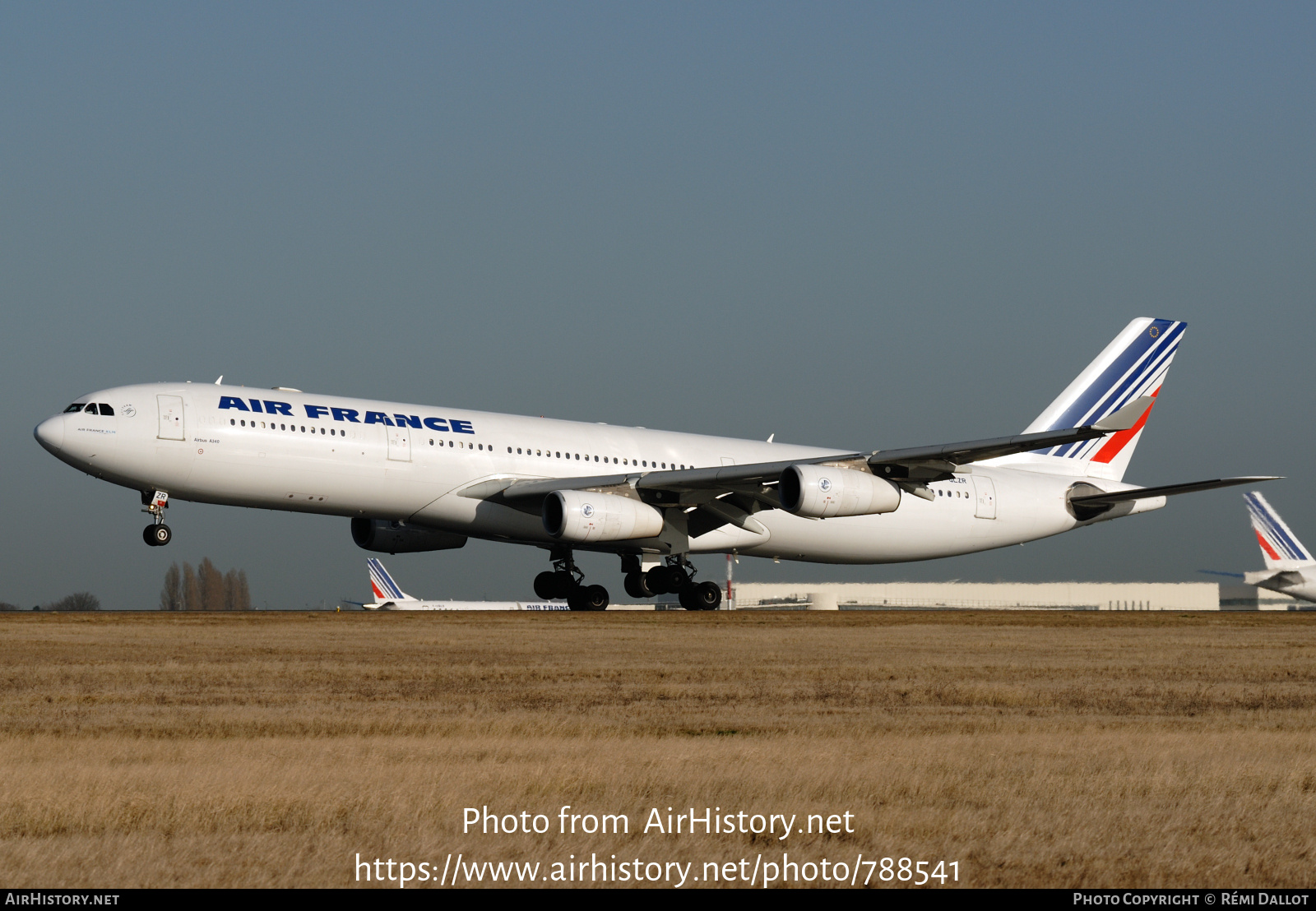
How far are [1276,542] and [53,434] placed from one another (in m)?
56.8

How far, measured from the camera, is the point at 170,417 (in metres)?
34.8

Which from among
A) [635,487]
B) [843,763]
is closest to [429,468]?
[635,487]

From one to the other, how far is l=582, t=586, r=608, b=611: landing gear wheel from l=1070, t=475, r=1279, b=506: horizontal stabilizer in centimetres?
1669

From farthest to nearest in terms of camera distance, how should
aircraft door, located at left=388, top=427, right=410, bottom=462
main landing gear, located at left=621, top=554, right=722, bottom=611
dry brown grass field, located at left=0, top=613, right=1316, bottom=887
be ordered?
1. main landing gear, located at left=621, top=554, right=722, bottom=611
2. aircraft door, located at left=388, top=427, right=410, bottom=462
3. dry brown grass field, located at left=0, top=613, right=1316, bottom=887

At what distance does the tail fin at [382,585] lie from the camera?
85.9m

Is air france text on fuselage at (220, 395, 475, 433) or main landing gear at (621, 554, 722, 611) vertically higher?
air france text on fuselage at (220, 395, 475, 433)

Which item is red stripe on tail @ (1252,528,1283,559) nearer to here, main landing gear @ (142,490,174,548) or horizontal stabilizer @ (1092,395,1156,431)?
horizontal stabilizer @ (1092,395,1156,431)

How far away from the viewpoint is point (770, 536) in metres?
43.4

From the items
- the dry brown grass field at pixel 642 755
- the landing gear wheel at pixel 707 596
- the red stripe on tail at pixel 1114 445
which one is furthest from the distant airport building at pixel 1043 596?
the dry brown grass field at pixel 642 755

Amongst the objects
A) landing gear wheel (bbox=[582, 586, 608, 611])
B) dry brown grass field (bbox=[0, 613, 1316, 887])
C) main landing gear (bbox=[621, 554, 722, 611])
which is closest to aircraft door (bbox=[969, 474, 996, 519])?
main landing gear (bbox=[621, 554, 722, 611])

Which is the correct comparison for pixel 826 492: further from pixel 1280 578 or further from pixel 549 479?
pixel 1280 578

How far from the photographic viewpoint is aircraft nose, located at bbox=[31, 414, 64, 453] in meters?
34.7

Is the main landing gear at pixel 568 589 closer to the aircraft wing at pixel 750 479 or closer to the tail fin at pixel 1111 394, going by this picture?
the aircraft wing at pixel 750 479
